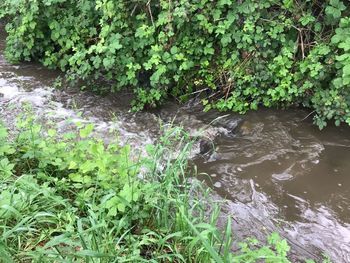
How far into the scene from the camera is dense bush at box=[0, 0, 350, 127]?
4.77 meters

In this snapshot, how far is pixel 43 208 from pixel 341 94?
140 inches

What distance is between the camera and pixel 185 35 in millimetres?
5242

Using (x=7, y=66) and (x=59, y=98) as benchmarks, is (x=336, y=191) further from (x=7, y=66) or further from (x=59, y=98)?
(x=7, y=66)

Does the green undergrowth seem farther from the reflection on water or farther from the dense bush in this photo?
the dense bush

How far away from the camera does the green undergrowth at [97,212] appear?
2314mm

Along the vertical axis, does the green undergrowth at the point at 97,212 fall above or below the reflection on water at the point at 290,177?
above

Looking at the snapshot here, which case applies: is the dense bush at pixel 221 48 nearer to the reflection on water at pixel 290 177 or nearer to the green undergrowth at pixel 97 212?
the reflection on water at pixel 290 177

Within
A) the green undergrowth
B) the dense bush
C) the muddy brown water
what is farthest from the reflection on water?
the green undergrowth

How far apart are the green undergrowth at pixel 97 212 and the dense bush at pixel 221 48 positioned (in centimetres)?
222

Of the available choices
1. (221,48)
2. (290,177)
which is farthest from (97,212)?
(221,48)

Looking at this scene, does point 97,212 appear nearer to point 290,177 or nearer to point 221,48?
Answer: point 290,177

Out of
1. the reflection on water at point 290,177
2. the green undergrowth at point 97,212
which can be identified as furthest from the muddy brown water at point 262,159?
the green undergrowth at point 97,212

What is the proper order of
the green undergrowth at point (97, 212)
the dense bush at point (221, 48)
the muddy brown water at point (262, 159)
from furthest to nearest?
1. the dense bush at point (221, 48)
2. the muddy brown water at point (262, 159)
3. the green undergrowth at point (97, 212)

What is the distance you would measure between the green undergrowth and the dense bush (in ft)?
7.29
